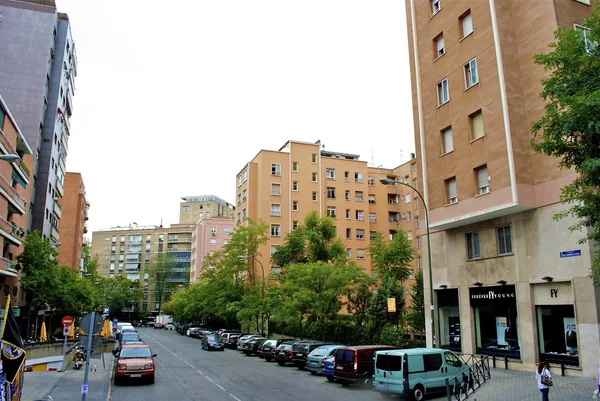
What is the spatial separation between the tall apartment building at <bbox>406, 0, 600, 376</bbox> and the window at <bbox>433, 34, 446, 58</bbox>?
0.22ft

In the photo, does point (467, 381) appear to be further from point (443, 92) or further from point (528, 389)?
point (443, 92)

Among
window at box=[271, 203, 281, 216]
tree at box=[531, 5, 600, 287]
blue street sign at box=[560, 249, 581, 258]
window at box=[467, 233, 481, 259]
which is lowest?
blue street sign at box=[560, 249, 581, 258]

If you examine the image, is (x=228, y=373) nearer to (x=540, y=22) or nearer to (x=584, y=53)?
(x=584, y=53)

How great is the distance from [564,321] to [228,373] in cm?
1612

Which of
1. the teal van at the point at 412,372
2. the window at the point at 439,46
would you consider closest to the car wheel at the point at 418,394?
the teal van at the point at 412,372

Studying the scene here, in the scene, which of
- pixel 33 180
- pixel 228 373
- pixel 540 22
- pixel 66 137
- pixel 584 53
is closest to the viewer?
pixel 584 53

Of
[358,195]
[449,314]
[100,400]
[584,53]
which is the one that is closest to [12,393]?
[100,400]

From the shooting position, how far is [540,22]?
2189 centimetres

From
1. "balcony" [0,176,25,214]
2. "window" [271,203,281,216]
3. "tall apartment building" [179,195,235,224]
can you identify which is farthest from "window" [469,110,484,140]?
"tall apartment building" [179,195,235,224]

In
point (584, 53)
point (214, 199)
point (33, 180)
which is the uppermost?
point (214, 199)

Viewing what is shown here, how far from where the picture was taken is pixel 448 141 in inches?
1030

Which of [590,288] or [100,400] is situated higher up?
[590,288]

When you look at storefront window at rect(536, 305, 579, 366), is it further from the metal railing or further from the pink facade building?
the pink facade building

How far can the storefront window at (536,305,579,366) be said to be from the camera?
19250 mm
